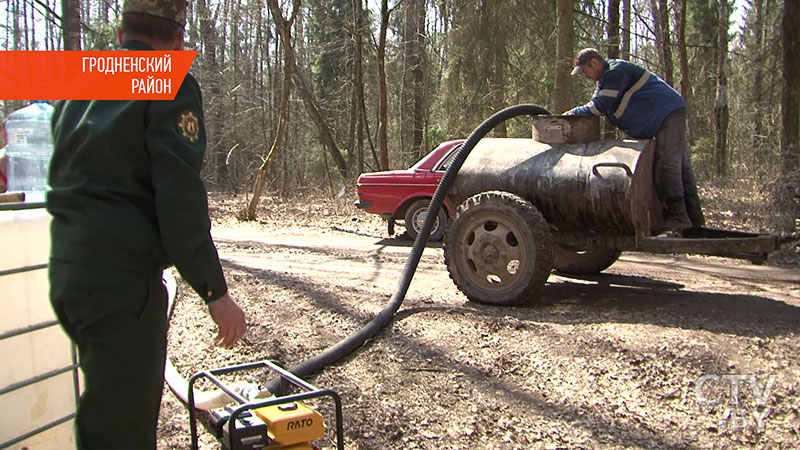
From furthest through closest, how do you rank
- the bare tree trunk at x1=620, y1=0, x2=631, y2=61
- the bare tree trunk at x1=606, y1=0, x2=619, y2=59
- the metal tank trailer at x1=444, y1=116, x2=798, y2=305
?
the bare tree trunk at x1=620, y1=0, x2=631, y2=61 → the bare tree trunk at x1=606, y1=0, x2=619, y2=59 → the metal tank trailer at x1=444, y1=116, x2=798, y2=305

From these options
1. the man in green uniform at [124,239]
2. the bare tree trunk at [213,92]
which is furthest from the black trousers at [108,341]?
the bare tree trunk at [213,92]

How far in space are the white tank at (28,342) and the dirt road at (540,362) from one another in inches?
36.5

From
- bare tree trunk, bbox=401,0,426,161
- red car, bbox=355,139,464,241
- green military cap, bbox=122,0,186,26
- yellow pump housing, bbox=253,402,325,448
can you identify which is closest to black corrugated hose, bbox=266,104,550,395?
yellow pump housing, bbox=253,402,325,448

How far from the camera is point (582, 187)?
253 inches

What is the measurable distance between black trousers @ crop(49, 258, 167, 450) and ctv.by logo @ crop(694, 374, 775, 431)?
331 centimetres

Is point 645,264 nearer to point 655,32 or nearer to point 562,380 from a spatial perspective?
point 562,380

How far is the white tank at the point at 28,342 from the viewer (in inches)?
119

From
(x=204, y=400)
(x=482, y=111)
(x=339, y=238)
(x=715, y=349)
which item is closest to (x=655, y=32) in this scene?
(x=482, y=111)

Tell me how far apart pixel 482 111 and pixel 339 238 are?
830 centimetres

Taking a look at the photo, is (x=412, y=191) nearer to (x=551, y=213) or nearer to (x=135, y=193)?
(x=551, y=213)

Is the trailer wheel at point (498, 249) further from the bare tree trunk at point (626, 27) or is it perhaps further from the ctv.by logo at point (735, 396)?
the bare tree trunk at point (626, 27)

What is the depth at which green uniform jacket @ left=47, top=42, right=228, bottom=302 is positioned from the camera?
7.46 ft

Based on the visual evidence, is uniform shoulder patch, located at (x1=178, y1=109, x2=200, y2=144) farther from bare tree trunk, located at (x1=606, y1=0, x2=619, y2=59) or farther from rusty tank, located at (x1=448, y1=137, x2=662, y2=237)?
bare tree trunk, located at (x1=606, y1=0, x2=619, y2=59)

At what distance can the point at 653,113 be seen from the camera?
671cm
